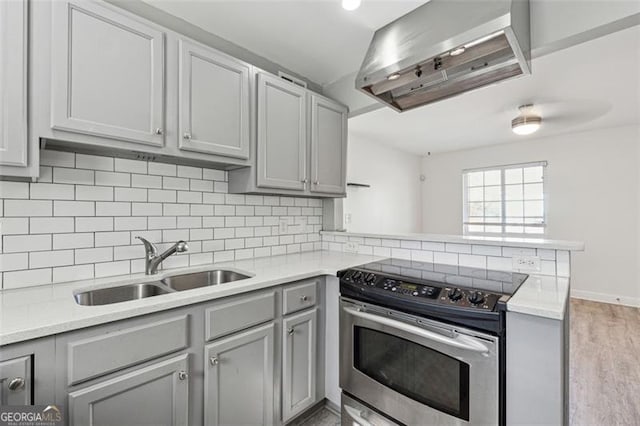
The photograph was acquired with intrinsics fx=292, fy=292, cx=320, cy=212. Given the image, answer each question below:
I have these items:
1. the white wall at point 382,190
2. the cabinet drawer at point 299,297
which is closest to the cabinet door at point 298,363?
the cabinet drawer at point 299,297

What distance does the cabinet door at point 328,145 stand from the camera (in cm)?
220

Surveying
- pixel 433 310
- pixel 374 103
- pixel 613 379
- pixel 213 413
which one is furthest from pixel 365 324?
pixel 613 379

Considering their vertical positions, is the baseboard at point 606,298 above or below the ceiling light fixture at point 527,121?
below

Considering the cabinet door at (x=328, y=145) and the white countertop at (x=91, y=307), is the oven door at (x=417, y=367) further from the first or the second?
the cabinet door at (x=328, y=145)

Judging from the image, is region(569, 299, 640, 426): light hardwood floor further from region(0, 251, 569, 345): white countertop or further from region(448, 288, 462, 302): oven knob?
region(448, 288, 462, 302): oven knob

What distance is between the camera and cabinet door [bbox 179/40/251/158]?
1510 mm

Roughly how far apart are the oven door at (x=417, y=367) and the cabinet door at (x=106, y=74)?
1.42 m

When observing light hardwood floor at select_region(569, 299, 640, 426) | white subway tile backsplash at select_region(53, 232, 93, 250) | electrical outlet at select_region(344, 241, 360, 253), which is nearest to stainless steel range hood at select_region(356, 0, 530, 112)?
electrical outlet at select_region(344, 241, 360, 253)

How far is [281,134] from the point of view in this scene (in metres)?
1.97

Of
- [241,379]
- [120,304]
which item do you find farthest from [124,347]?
[241,379]

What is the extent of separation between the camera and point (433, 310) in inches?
50.4

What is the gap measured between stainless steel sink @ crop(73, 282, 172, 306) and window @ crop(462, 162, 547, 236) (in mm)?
5254

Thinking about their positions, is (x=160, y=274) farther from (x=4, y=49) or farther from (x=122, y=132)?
(x=4, y=49)

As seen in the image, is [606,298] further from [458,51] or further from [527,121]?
[458,51]
